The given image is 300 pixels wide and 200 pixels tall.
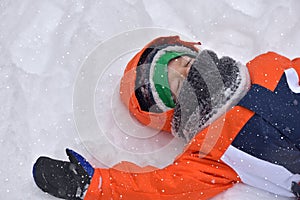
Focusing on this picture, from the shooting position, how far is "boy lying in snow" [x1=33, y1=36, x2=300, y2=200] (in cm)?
107

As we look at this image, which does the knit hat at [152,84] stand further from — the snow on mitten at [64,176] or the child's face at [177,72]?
the snow on mitten at [64,176]

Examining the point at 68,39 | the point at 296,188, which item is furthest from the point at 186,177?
the point at 68,39

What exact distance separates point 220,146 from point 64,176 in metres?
0.32

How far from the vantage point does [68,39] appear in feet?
4.50

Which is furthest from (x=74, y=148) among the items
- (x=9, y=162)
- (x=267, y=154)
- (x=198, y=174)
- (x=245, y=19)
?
(x=245, y=19)

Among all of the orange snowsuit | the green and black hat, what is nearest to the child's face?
the green and black hat

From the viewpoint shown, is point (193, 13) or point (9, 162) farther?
point (193, 13)

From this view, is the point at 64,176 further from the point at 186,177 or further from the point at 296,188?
the point at 296,188

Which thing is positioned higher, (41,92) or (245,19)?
(245,19)

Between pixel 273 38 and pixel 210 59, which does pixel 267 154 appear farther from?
pixel 273 38

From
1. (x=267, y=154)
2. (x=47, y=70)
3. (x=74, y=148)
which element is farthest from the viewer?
(x=47, y=70)

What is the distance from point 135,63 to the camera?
48.0 inches

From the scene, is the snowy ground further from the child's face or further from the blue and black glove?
the blue and black glove

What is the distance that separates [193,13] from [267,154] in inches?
20.3
